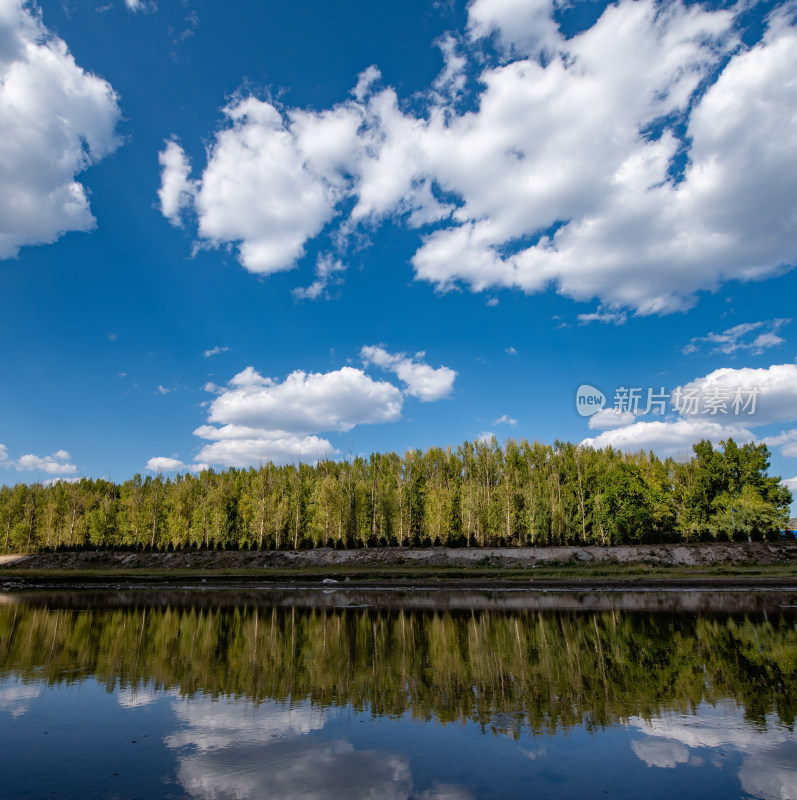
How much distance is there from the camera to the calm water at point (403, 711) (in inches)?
326

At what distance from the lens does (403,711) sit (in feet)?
38.9

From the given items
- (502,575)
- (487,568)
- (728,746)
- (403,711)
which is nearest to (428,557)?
(487,568)

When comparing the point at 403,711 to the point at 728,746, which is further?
the point at 403,711

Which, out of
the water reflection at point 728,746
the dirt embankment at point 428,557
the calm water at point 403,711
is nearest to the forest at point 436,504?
the dirt embankment at point 428,557

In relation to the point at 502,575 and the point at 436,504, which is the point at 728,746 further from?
the point at 436,504

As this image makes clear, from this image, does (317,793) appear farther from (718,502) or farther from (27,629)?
(718,502)

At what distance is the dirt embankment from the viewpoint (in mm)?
60531

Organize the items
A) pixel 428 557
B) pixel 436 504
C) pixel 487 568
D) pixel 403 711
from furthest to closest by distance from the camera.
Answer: pixel 436 504, pixel 428 557, pixel 487 568, pixel 403 711

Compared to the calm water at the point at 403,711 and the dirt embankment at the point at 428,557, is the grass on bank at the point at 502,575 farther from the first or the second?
the calm water at the point at 403,711

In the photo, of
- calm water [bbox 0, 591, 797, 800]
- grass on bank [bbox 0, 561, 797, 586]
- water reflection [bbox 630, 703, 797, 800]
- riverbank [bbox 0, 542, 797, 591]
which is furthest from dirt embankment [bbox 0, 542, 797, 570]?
water reflection [bbox 630, 703, 797, 800]

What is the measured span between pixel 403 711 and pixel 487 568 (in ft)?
185

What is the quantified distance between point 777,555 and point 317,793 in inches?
2690

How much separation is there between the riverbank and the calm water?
28.3m

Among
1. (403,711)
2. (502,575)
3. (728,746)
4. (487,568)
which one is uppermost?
(487,568)
